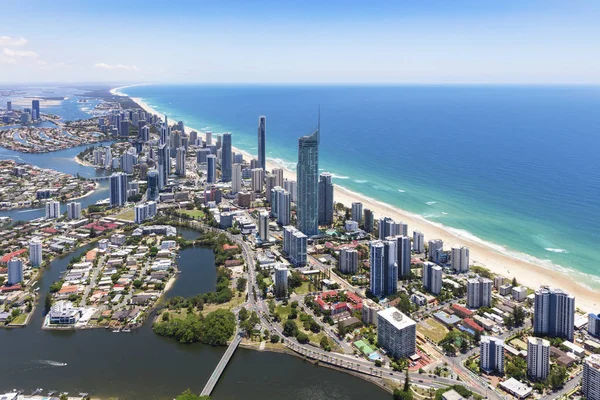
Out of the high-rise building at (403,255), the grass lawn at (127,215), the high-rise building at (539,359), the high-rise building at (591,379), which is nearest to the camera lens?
the high-rise building at (591,379)

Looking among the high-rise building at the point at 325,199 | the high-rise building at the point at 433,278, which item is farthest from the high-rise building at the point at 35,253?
the high-rise building at the point at 433,278

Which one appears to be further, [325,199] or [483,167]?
[483,167]

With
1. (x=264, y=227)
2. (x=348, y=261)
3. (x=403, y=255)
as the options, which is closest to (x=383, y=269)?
(x=403, y=255)

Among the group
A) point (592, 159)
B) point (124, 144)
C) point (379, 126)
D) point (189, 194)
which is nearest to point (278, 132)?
point (379, 126)

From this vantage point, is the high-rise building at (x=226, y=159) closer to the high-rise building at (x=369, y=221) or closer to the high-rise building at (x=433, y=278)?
the high-rise building at (x=369, y=221)

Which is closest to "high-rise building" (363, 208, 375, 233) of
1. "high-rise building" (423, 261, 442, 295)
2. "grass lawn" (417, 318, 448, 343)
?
"high-rise building" (423, 261, 442, 295)

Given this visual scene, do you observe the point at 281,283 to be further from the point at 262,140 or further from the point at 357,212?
the point at 262,140

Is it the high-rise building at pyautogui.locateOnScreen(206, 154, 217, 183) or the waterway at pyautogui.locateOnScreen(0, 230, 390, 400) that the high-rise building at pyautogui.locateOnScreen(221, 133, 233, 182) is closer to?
the high-rise building at pyautogui.locateOnScreen(206, 154, 217, 183)

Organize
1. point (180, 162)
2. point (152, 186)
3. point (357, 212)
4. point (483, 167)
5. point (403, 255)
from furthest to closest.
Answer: point (180, 162), point (483, 167), point (152, 186), point (357, 212), point (403, 255)
